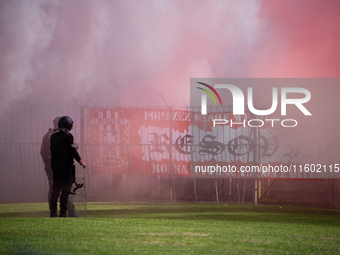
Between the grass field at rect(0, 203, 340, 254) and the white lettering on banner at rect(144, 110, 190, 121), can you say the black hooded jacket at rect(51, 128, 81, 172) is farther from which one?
the white lettering on banner at rect(144, 110, 190, 121)

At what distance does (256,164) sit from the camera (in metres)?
13.0

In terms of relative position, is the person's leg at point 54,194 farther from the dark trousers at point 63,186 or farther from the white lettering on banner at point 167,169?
the white lettering on banner at point 167,169

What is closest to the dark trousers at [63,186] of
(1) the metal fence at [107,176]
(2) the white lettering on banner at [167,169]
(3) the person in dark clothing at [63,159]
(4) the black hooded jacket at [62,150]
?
(3) the person in dark clothing at [63,159]

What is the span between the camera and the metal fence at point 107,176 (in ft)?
43.9

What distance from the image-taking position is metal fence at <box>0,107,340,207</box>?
43.9 feet

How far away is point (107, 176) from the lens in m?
13.8

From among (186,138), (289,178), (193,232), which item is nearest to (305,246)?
(193,232)

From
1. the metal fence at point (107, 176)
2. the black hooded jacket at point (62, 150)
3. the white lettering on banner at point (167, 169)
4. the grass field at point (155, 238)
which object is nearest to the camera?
the grass field at point (155, 238)

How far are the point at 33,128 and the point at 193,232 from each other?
9.82 m

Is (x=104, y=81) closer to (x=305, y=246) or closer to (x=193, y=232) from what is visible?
(x=193, y=232)

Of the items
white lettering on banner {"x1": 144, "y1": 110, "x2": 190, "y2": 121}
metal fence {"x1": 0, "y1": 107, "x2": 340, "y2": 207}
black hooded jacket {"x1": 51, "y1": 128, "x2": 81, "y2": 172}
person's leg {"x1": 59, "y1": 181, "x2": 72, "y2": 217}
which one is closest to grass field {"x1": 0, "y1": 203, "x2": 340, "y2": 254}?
person's leg {"x1": 59, "y1": 181, "x2": 72, "y2": 217}

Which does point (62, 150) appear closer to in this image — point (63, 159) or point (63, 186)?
point (63, 159)

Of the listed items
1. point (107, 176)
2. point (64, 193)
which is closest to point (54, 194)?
point (64, 193)

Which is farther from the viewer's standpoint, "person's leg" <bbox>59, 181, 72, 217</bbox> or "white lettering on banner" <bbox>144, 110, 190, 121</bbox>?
"white lettering on banner" <bbox>144, 110, 190, 121</bbox>
